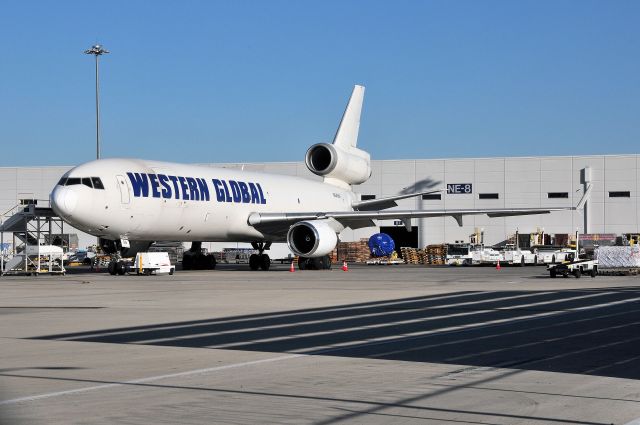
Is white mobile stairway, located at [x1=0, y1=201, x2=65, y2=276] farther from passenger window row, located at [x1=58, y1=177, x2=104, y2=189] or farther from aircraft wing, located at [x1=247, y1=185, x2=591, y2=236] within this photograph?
aircraft wing, located at [x1=247, y1=185, x2=591, y2=236]

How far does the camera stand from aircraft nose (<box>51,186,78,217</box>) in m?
36.1

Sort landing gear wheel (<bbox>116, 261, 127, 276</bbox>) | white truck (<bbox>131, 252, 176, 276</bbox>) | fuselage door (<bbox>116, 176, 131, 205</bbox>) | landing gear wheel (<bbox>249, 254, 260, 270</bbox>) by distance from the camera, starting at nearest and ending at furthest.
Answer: fuselage door (<bbox>116, 176, 131, 205</bbox>) < landing gear wheel (<bbox>116, 261, 127, 276</bbox>) < white truck (<bbox>131, 252, 176, 276</bbox>) < landing gear wheel (<bbox>249, 254, 260, 270</bbox>)

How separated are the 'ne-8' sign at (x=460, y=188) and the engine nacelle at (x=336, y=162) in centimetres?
1636

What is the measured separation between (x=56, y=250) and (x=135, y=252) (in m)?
3.42

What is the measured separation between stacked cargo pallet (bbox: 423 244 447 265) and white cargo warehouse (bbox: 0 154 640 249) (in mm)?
8254

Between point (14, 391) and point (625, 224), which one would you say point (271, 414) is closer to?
point (14, 391)

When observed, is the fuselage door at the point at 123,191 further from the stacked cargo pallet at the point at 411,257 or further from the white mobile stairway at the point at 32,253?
the stacked cargo pallet at the point at 411,257

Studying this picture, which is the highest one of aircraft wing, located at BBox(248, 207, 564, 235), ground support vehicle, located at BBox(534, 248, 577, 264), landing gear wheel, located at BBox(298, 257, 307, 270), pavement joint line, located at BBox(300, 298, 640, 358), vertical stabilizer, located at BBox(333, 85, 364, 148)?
vertical stabilizer, located at BBox(333, 85, 364, 148)

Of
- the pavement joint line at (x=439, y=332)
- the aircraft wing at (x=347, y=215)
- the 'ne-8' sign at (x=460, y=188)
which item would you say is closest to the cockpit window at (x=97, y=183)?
the aircraft wing at (x=347, y=215)

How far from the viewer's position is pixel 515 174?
230 ft

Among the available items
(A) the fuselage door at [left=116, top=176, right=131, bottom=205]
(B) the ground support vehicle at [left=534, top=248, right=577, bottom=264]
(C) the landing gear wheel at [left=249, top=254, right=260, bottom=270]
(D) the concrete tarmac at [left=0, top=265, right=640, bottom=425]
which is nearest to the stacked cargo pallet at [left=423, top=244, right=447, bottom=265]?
(B) the ground support vehicle at [left=534, top=248, right=577, bottom=264]

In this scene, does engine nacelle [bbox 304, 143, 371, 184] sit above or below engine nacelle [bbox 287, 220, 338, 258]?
above

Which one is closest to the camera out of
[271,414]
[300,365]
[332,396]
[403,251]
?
[271,414]

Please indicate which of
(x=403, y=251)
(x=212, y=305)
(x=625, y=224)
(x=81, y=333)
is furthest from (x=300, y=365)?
(x=625, y=224)
